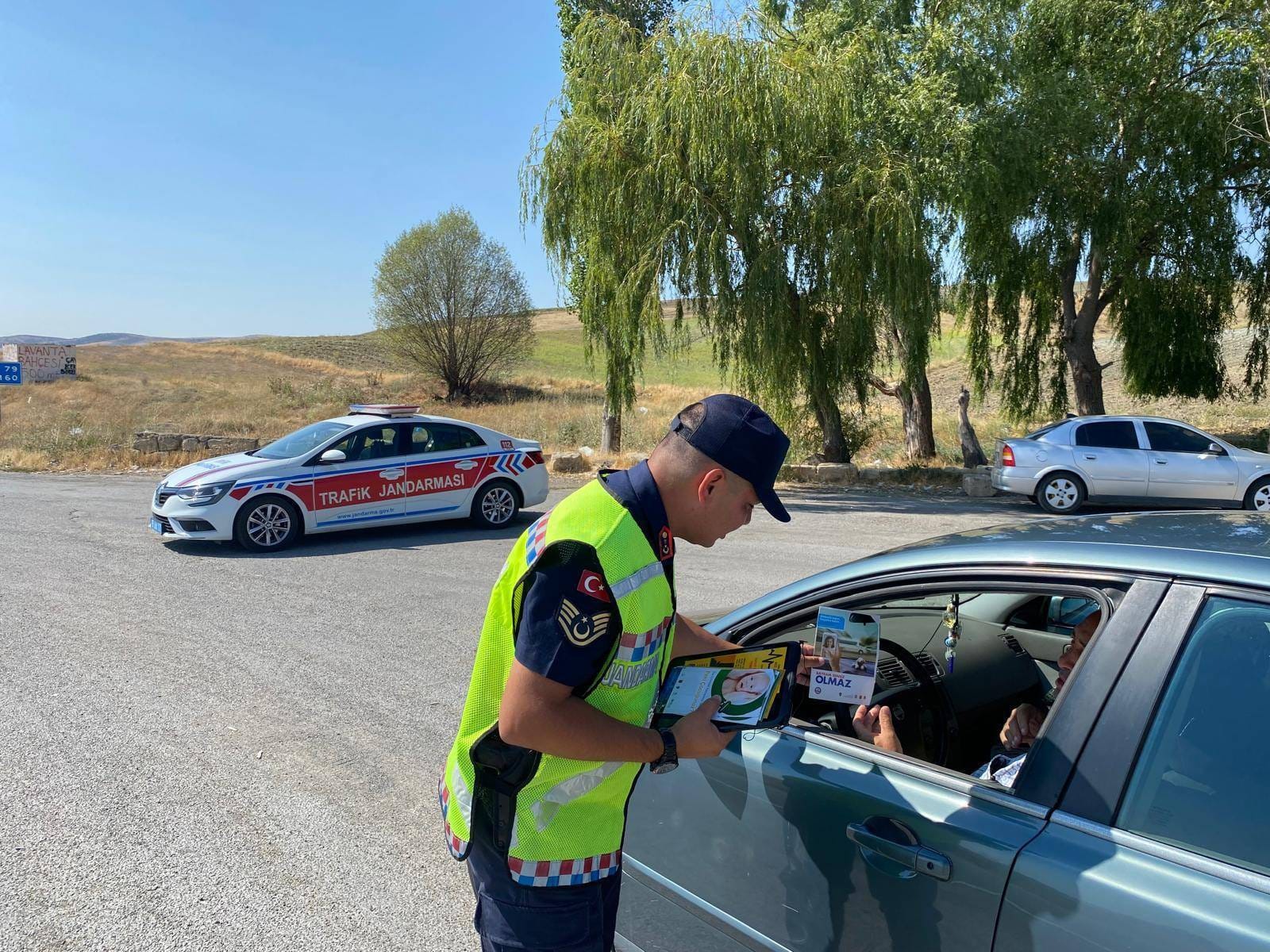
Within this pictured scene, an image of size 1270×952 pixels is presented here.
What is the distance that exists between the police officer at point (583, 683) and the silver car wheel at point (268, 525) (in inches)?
372

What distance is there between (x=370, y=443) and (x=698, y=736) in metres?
10.0

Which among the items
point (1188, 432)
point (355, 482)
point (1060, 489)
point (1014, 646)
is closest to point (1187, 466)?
point (1188, 432)

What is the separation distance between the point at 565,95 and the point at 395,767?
14.5m

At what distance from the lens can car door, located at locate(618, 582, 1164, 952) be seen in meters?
1.89

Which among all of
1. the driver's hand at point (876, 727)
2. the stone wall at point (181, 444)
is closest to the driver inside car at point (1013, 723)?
the driver's hand at point (876, 727)

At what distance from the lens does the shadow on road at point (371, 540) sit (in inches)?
419

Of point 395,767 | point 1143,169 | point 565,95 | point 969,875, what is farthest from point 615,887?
point 1143,169

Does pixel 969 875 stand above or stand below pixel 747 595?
above

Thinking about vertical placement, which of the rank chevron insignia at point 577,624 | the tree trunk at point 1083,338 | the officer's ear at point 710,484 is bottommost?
the rank chevron insignia at point 577,624

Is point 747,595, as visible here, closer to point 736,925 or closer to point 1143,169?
point 736,925

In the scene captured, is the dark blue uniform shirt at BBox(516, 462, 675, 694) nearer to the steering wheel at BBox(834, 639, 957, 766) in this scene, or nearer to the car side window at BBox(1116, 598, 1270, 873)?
the car side window at BBox(1116, 598, 1270, 873)

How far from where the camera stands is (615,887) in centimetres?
208

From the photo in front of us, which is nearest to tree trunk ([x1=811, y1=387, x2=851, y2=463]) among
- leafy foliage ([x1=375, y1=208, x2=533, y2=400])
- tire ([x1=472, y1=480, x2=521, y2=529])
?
tire ([x1=472, y1=480, x2=521, y2=529])

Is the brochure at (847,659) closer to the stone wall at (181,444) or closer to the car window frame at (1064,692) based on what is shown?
the car window frame at (1064,692)
